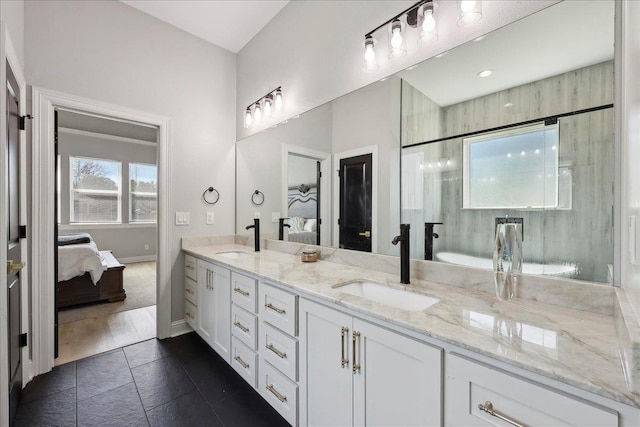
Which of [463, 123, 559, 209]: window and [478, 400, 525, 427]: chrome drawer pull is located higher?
[463, 123, 559, 209]: window

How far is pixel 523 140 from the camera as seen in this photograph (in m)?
1.17

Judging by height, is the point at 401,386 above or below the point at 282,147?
below

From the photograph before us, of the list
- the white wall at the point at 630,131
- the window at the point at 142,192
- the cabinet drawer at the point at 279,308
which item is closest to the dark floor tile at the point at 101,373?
the cabinet drawer at the point at 279,308

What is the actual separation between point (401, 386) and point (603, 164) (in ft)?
3.55

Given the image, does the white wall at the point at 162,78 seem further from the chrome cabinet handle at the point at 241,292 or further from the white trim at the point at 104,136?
the white trim at the point at 104,136

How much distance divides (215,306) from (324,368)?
121cm

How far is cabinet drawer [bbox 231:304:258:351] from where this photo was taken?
1670mm

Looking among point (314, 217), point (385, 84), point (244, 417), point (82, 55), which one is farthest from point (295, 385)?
point (82, 55)

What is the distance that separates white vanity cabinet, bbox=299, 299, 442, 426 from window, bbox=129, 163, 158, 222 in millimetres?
6167

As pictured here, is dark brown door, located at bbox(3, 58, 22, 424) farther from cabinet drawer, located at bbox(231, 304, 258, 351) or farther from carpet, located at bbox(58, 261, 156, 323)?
carpet, located at bbox(58, 261, 156, 323)

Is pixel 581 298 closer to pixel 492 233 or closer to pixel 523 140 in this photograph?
pixel 492 233

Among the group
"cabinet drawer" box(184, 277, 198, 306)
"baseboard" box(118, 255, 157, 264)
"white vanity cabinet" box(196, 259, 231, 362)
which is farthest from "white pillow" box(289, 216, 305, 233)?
"baseboard" box(118, 255, 157, 264)

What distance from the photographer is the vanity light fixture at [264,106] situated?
2.49 m

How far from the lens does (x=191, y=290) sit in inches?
101
